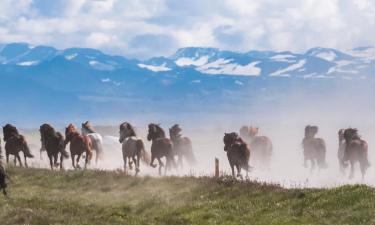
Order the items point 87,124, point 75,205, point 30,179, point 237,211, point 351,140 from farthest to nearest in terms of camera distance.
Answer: point 87,124 < point 351,140 < point 30,179 < point 75,205 < point 237,211

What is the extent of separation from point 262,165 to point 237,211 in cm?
2394

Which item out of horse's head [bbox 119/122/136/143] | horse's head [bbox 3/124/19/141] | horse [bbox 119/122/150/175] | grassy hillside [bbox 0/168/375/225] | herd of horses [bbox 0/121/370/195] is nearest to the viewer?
grassy hillside [bbox 0/168/375/225]

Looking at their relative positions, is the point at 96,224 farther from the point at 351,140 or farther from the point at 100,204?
the point at 351,140

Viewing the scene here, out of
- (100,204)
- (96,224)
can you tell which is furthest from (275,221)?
(100,204)

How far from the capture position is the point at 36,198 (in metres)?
30.4

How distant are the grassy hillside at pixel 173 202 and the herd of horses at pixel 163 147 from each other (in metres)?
4.82

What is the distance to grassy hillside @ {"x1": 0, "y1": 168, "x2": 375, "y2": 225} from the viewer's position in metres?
24.3

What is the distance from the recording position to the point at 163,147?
4400cm

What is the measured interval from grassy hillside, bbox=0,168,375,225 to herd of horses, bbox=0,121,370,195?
4.82 meters

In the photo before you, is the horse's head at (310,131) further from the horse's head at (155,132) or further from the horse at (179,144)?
the horse's head at (155,132)

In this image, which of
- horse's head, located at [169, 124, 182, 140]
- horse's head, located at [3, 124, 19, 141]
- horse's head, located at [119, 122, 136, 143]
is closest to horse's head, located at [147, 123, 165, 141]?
horse's head, located at [119, 122, 136, 143]

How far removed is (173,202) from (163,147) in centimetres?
1469

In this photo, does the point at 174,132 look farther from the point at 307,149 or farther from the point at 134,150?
the point at 307,149

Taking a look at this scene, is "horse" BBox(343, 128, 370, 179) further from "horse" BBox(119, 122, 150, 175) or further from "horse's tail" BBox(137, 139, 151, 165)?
"horse" BBox(119, 122, 150, 175)
